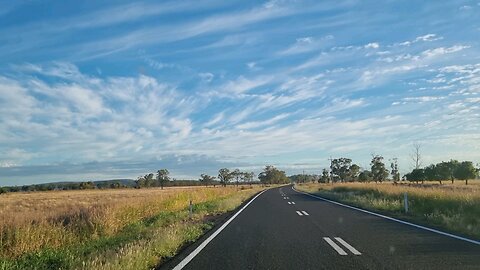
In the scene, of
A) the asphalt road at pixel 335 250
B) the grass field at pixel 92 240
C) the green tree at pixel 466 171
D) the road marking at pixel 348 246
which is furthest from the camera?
the green tree at pixel 466 171

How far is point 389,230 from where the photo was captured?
14.0 m

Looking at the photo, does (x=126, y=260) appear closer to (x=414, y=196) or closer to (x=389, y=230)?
(x=389, y=230)

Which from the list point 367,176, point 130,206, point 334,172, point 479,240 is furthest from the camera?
point 334,172

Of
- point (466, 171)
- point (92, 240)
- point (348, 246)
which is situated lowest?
point (92, 240)

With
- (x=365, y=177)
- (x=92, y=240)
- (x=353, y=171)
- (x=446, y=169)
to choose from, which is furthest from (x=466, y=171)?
(x=92, y=240)

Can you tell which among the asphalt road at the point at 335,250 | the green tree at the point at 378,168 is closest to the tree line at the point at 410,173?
the green tree at the point at 378,168

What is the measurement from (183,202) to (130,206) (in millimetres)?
10883

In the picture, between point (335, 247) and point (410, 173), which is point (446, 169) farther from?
point (335, 247)

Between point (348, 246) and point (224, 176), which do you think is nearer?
point (348, 246)

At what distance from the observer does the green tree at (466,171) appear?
3383 inches

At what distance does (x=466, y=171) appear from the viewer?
8625 centimetres

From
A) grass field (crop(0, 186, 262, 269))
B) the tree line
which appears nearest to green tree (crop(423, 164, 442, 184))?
the tree line

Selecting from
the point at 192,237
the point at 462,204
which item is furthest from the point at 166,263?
the point at 462,204

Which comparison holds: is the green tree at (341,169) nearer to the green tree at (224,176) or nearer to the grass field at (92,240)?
the green tree at (224,176)
